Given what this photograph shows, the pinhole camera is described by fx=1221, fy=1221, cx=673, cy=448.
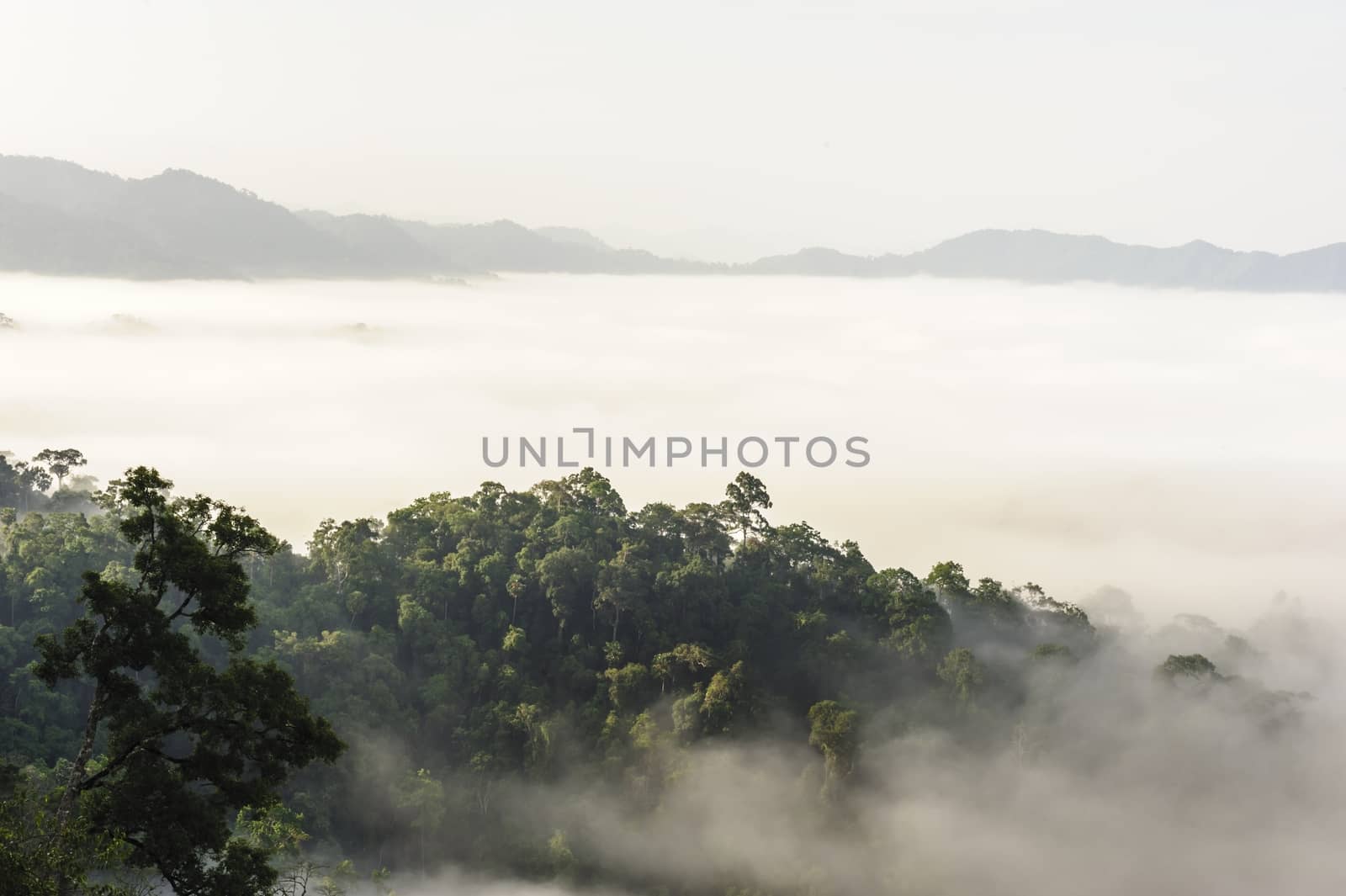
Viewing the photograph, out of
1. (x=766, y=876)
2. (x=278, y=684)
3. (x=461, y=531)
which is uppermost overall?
(x=278, y=684)

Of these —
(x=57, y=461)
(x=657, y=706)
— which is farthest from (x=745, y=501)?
(x=57, y=461)

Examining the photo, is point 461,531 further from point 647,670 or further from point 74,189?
Result: point 74,189

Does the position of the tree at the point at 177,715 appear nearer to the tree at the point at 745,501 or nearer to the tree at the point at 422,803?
the tree at the point at 422,803

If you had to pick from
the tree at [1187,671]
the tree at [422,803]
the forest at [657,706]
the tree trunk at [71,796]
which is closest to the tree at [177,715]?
the tree trunk at [71,796]

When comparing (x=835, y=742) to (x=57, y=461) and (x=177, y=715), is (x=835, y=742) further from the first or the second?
(x=57, y=461)

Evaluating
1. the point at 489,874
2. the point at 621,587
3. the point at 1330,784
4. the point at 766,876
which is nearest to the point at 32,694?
the point at 489,874

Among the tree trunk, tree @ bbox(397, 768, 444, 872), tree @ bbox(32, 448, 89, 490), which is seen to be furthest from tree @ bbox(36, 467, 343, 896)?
tree @ bbox(32, 448, 89, 490)

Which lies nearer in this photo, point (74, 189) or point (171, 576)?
point (171, 576)

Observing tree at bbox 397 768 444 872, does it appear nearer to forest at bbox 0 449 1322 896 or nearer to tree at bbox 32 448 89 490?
forest at bbox 0 449 1322 896
